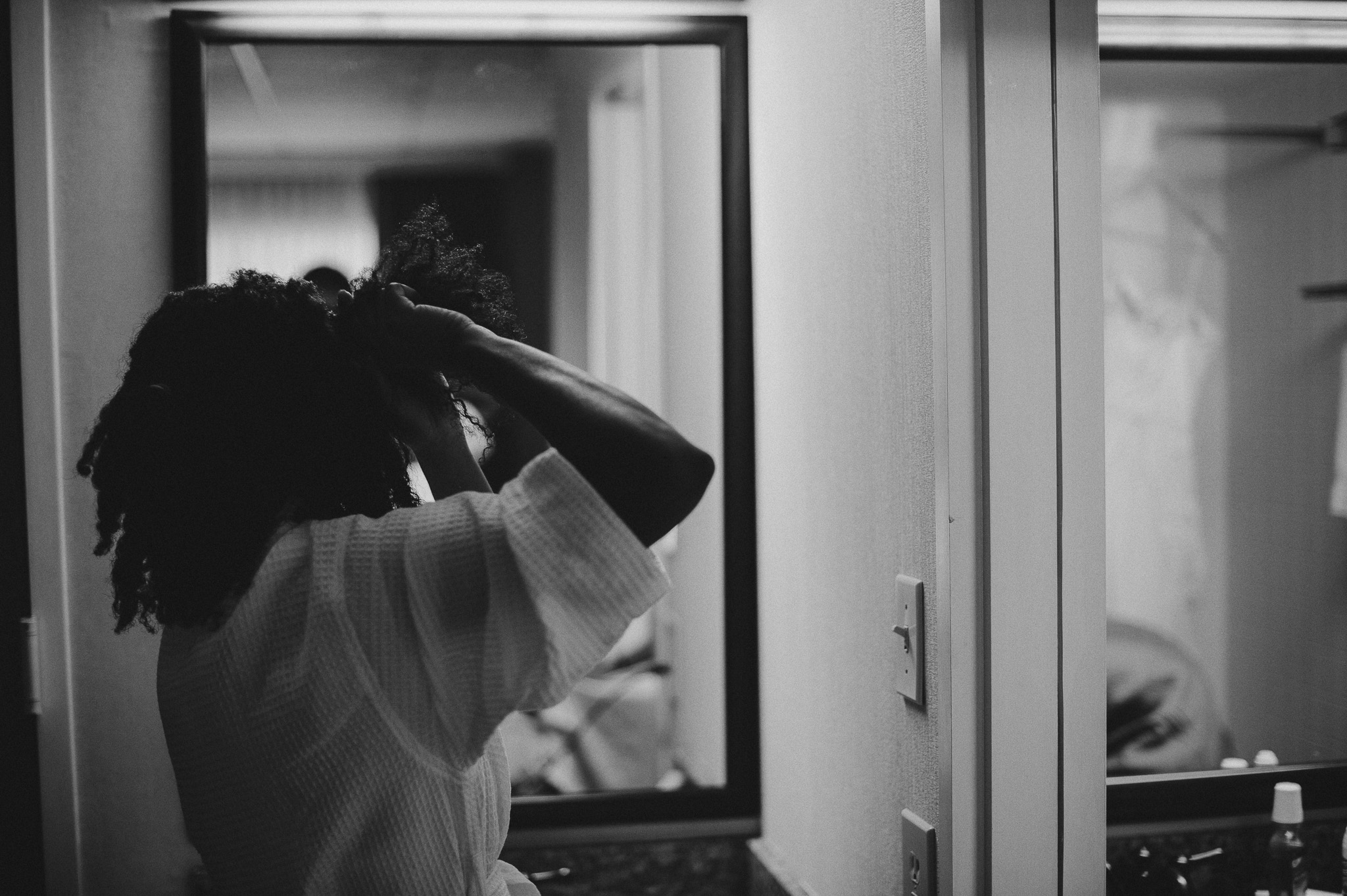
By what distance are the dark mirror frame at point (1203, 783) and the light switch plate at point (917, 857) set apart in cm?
15

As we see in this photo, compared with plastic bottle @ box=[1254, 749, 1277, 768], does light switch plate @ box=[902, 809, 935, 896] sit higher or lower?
lower

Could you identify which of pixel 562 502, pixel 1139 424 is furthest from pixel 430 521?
pixel 1139 424

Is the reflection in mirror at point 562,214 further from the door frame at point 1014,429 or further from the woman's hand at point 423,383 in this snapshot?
the door frame at point 1014,429

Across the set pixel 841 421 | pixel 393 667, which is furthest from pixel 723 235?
pixel 393 667

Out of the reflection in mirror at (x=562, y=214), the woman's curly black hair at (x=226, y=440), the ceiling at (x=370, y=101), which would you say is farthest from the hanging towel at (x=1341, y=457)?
the ceiling at (x=370, y=101)

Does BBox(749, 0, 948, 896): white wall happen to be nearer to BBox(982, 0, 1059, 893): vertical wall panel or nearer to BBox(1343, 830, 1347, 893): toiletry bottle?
BBox(982, 0, 1059, 893): vertical wall panel

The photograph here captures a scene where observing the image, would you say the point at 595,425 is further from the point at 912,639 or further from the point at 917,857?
the point at 917,857

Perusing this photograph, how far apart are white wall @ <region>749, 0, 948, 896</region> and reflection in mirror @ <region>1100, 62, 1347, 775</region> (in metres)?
0.18

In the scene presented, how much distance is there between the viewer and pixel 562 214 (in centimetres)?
138

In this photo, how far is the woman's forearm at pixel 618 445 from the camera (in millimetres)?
694

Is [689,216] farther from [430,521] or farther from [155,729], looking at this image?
[155,729]

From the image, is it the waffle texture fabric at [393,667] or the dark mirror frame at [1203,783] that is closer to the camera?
the waffle texture fabric at [393,667]

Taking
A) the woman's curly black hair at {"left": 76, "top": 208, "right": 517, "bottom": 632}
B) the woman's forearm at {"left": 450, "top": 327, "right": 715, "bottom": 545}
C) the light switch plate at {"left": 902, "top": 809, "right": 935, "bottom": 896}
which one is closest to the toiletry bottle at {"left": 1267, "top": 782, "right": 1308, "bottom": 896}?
the light switch plate at {"left": 902, "top": 809, "right": 935, "bottom": 896}

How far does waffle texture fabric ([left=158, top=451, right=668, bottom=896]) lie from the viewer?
0.68 meters
